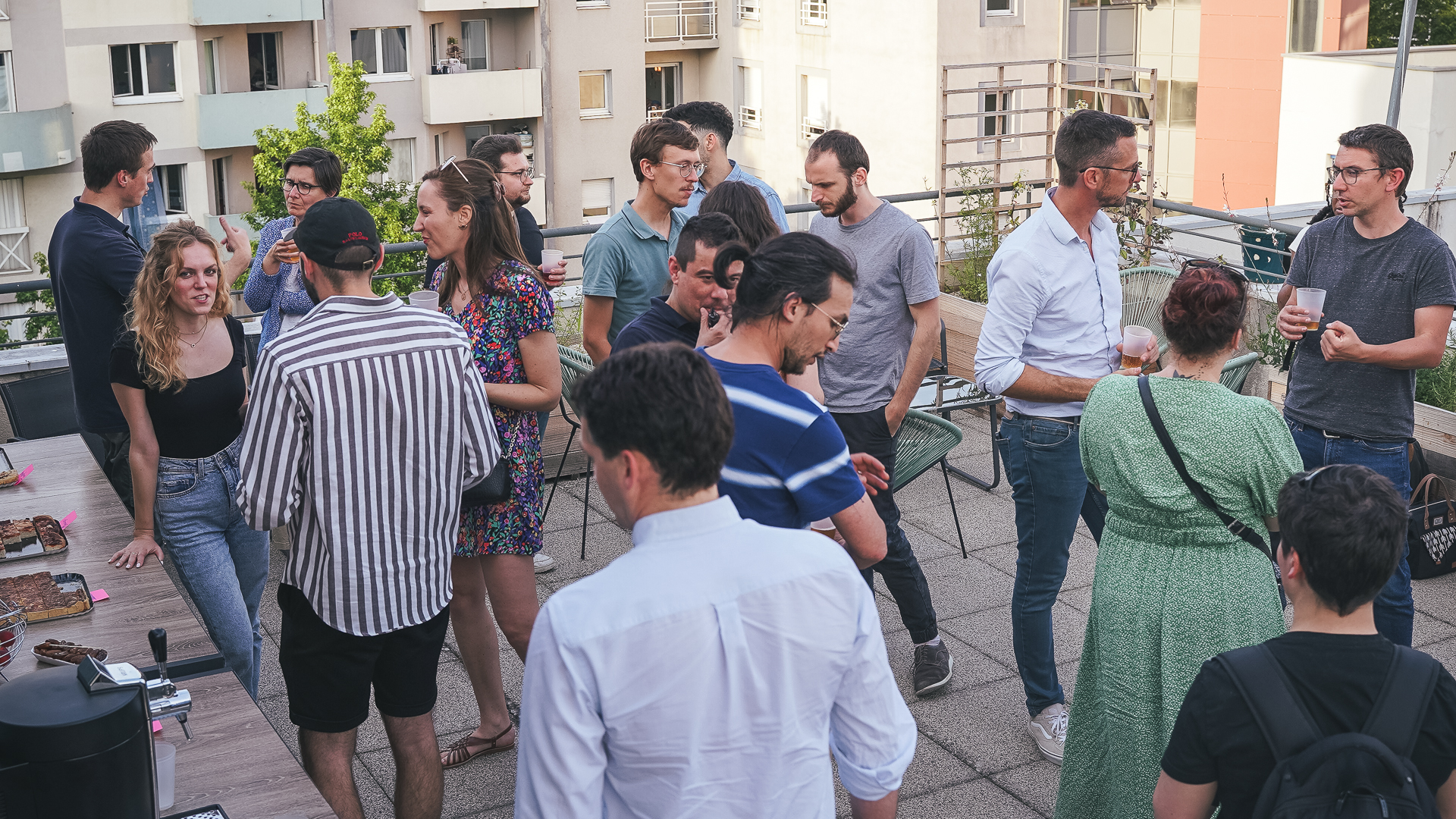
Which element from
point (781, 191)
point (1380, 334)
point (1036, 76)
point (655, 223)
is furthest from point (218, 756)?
point (781, 191)

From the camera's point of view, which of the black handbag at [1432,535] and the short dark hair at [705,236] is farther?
the black handbag at [1432,535]

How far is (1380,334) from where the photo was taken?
393 centimetres

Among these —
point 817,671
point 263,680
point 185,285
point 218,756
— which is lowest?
point 263,680

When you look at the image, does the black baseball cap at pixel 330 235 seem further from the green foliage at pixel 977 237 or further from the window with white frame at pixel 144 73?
the window with white frame at pixel 144 73

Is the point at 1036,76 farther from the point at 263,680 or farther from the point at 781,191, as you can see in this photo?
the point at 263,680

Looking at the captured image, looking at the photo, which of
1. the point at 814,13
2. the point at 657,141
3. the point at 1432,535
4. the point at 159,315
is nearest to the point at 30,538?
the point at 159,315

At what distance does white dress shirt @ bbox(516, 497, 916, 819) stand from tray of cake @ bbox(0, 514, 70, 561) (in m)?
2.46

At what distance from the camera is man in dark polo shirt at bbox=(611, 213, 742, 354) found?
315cm

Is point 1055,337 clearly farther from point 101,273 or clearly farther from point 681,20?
point 681,20

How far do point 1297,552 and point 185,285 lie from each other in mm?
2812

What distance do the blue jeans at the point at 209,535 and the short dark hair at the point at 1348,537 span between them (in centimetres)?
272

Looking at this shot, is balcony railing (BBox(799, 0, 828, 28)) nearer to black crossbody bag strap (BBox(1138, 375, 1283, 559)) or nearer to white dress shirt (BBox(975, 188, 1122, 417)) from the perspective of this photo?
white dress shirt (BBox(975, 188, 1122, 417))

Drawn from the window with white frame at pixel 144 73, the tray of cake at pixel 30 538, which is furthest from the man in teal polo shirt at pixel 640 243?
the window with white frame at pixel 144 73

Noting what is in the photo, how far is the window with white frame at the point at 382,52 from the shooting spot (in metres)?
31.6
